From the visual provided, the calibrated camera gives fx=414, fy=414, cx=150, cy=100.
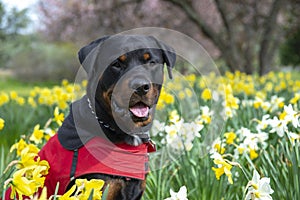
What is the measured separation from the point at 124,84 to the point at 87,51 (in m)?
0.38

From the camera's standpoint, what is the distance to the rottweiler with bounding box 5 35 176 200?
217 cm

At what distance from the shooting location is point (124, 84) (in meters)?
2.37

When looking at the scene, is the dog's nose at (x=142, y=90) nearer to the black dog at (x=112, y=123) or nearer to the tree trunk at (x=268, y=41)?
the black dog at (x=112, y=123)

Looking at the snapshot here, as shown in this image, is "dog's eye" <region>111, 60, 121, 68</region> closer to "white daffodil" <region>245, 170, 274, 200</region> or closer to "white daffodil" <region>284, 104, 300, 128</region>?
"white daffodil" <region>284, 104, 300, 128</region>

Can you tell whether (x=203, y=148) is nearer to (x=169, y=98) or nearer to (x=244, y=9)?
(x=169, y=98)

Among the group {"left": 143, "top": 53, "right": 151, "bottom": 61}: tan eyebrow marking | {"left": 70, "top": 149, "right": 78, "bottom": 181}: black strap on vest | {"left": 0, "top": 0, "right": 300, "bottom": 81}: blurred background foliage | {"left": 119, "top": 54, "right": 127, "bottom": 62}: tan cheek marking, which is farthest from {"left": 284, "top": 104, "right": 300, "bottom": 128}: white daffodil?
{"left": 0, "top": 0, "right": 300, "bottom": 81}: blurred background foliage

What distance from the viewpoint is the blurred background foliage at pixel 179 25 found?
10.0 m

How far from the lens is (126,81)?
2.39 metres

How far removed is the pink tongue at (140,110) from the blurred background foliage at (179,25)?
7611 mm

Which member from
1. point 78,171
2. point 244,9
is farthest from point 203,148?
point 244,9

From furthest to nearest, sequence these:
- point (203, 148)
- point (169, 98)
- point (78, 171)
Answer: point (169, 98) → point (203, 148) → point (78, 171)

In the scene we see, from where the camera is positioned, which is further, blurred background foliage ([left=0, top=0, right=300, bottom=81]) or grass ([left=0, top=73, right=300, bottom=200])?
blurred background foliage ([left=0, top=0, right=300, bottom=81])

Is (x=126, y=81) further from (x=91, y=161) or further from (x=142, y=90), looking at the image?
(x=91, y=161)


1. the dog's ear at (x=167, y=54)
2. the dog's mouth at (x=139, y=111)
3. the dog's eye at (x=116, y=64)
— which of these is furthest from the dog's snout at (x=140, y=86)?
the dog's ear at (x=167, y=54)
